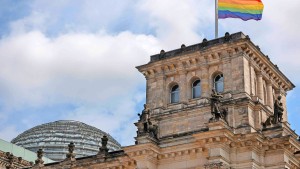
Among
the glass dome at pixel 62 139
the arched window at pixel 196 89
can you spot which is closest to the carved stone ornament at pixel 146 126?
the arched window at pixel 196 89

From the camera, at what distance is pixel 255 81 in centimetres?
4175

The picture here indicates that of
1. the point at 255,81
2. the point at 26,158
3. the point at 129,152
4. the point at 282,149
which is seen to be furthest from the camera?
the point at 26,158

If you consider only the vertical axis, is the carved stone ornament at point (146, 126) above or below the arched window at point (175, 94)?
below

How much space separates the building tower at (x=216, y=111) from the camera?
36719 millimetres

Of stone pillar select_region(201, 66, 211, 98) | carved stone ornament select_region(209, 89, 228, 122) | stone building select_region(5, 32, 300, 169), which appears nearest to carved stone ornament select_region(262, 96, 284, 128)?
stone building select_region(5, 32, 300, 169)

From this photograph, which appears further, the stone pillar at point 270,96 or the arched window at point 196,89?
the stone pillar at point 270,96

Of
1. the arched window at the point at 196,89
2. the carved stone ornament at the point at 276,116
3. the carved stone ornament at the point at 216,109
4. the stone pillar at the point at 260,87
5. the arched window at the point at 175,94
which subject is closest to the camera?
the carved stone ornament at the point at 216,109

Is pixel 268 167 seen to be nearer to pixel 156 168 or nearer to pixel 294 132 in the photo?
pixel 294 132

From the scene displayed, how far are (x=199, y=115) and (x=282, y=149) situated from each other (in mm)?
6384

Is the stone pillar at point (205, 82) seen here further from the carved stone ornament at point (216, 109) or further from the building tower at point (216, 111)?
the carved stone ornament at point (216, 109)

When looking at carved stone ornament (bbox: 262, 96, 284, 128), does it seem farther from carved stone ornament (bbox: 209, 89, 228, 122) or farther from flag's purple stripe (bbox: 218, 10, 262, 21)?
flag's purple stripe (bbox: 218, 10, 262, 21)

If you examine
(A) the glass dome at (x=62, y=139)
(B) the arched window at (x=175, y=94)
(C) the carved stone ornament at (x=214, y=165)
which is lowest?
(C) the carved stone ornament at (x=214, y=165)

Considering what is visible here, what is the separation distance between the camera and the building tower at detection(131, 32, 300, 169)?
1446 inches

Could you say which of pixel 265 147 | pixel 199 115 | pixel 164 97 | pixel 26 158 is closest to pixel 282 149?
pixel 265 147
